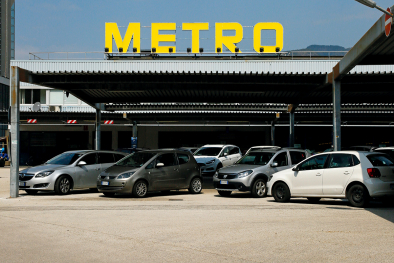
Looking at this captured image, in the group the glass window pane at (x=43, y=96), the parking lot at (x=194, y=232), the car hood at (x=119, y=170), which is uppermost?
the glass window pane at (x=43, y=96)

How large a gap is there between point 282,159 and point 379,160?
4.23 meters

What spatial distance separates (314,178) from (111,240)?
24.2ft

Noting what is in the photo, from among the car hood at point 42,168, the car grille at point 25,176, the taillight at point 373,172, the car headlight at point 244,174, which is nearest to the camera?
the taillight at point 373,172

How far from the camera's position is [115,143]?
144 feet

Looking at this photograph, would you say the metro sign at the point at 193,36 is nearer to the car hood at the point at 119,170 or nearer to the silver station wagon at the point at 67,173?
the silver station wagon at the point at 67,173

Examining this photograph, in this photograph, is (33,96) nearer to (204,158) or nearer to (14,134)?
(204,158)

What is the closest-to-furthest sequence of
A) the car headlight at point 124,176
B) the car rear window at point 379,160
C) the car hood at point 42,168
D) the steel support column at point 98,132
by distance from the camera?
the car rear window at point 379,160
the car headlight at point 124,176
the car hood at point 42,168
the steel support column at point 98,132

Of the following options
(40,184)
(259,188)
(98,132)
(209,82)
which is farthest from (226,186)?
(98,132)

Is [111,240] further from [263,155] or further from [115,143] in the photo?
[115,143]

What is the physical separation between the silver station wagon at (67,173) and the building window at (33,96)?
28833mm

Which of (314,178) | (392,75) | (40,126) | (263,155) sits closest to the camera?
(314,178)

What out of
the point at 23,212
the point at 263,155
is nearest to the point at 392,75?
the point at 263,155

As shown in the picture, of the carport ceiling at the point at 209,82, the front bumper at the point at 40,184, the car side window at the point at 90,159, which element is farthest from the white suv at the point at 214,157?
the front bumper at the point at 40,184

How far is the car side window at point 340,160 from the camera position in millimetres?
13084
